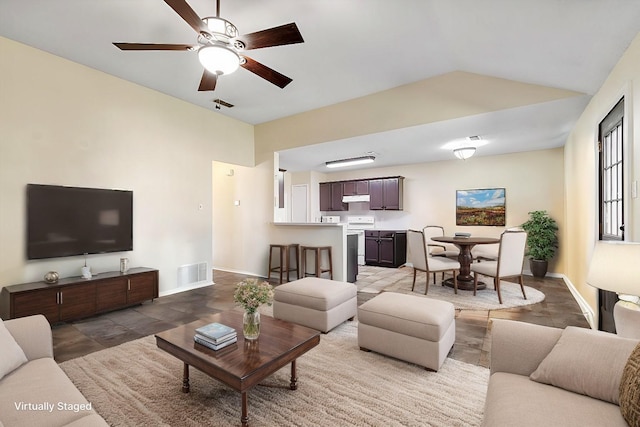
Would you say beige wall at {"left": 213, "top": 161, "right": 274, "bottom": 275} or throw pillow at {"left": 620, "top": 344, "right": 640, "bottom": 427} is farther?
beige wall at {"left": 213, "top": 161, "right": 274, "bottom": 275}

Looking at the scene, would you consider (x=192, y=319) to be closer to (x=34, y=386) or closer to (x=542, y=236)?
(x=34, y=386)

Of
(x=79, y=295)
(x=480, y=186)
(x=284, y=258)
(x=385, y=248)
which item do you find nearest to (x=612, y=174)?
(x=480, y=186)

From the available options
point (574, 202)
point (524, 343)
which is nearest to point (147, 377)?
point (524, 343)

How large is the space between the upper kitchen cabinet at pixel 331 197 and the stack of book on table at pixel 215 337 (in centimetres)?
633

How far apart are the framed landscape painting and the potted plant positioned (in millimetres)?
593

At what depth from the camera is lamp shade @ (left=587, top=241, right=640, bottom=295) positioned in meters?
1.40

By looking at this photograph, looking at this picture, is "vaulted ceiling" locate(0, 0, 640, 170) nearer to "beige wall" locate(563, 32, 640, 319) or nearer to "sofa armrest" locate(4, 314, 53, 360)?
"beige wall" locate(563, 32, 640, 319)

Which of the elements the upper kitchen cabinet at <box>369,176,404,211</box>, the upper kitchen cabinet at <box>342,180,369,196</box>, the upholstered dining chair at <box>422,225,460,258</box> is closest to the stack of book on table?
the upholstered dining chair at <box>422,225,460,258</box>

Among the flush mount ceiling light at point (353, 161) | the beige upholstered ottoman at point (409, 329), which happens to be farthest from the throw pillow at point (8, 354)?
the flush mount ceiling light at point (353, 161)

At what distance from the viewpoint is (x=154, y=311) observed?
3801 millimetres

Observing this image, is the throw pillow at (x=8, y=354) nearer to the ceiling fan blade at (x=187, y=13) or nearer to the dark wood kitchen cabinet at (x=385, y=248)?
the ceiling fan blade at (x=187, y=13)

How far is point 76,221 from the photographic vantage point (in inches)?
143

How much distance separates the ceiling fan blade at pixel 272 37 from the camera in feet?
6.91

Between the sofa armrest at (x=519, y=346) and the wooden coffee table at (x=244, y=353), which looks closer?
the sofa armrest at (x=519, y=346)
